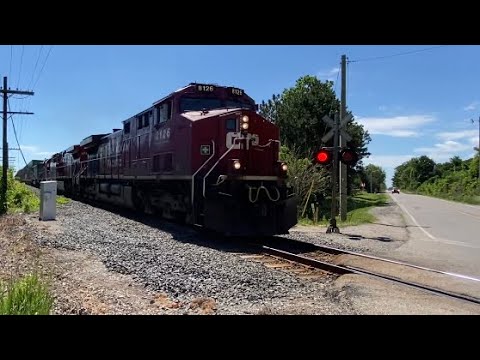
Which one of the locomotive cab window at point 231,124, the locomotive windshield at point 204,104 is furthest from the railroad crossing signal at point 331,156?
the locomotive cab window at point 231,124

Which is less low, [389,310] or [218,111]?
[218,111]

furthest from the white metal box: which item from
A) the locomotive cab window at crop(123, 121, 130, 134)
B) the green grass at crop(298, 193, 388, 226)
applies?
the green grass at crop(298, 193, 388, 226)

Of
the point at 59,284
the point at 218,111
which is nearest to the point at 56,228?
the point at 218,111

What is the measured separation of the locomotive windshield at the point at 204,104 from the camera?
12805mm

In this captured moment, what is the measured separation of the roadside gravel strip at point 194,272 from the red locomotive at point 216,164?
862 mm

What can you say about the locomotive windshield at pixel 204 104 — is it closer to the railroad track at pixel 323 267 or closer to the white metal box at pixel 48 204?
the railroad track at pixel 323 267

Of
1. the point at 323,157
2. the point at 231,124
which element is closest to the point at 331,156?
the point at 323,157

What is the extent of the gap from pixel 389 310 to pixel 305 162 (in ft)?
74.6

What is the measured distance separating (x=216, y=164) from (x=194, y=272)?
4.19m

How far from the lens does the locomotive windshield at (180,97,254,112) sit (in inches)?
504

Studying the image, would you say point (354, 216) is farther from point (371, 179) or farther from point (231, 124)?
point (371, 179)
